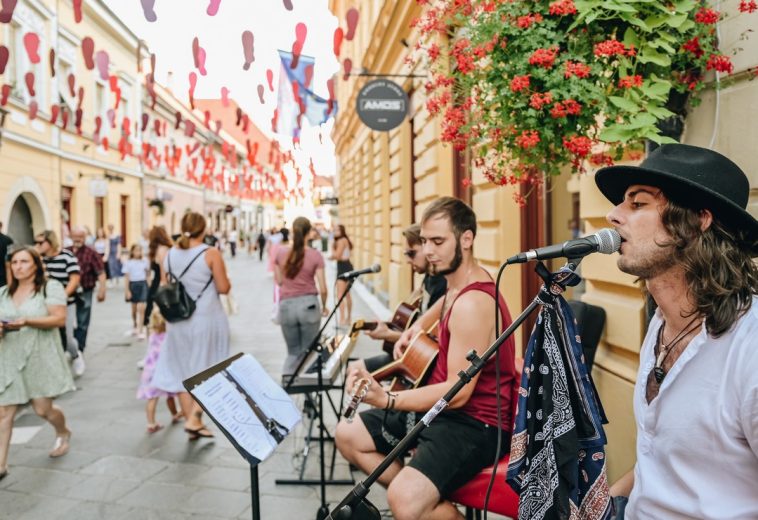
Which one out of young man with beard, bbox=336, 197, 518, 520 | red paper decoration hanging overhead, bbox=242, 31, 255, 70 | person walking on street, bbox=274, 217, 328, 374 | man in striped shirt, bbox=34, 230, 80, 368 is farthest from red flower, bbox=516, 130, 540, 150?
man in striped shirt, bbox=34, 230, 80, 368

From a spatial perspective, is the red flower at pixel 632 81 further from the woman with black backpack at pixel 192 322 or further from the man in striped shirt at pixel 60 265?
the man in striped shirt at pixel 60 265

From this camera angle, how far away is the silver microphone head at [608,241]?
5.55 ft

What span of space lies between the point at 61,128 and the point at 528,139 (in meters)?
18.6

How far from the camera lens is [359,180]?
A: 65.3 ft

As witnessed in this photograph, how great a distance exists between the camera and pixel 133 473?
447cm

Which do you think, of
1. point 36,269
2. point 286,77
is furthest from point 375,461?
point 286,77

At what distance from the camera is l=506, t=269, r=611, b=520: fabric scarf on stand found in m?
1.87

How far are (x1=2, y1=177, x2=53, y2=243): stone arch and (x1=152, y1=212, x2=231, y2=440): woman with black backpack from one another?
1537 centimetres

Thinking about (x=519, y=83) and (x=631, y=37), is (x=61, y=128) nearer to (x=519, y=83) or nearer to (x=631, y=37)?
(x=519, y=83)

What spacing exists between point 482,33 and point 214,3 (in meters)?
2.91

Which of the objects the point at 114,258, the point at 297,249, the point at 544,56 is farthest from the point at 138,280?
the point at 114,258

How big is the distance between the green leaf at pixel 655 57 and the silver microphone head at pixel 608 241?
102 cm

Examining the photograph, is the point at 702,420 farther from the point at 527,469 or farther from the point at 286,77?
the point at 286,77

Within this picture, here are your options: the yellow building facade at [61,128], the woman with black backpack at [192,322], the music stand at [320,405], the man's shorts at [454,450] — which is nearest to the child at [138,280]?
the yellow building facade at [61,128]
